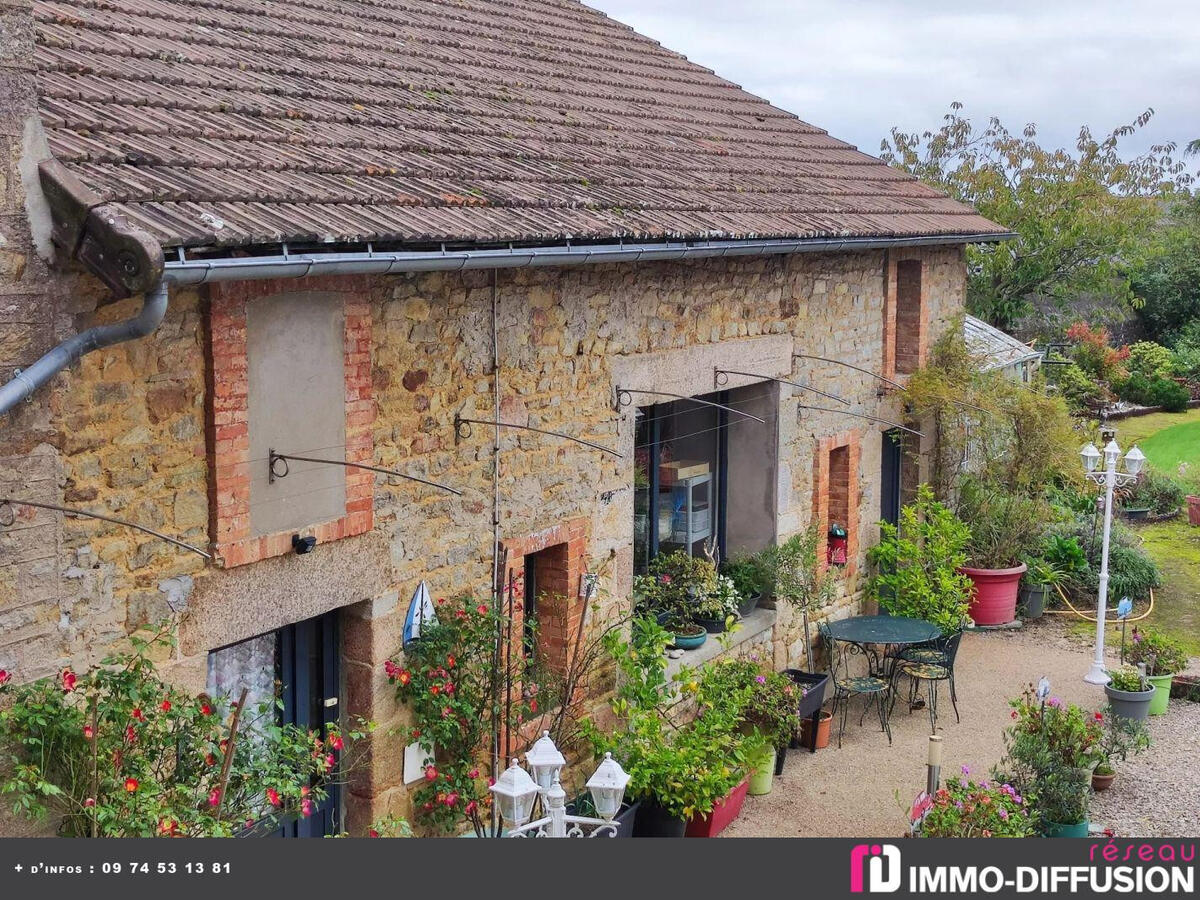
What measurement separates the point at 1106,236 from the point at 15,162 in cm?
2204

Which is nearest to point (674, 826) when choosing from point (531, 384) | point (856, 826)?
point (856, 826)

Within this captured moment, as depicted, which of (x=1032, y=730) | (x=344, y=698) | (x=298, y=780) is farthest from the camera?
(x=1032, y=730)

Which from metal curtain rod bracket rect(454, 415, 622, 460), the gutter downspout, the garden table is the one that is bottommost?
the garden table

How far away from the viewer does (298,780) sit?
5746 millimetres

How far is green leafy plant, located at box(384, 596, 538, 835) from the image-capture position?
691 cm

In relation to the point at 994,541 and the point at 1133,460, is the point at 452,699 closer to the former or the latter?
the point at 1133,460

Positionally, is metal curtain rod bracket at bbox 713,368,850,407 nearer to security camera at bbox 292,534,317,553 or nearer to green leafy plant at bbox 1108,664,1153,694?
green leafy plant at bbox 1108,664,1153,694

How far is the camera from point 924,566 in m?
12.1

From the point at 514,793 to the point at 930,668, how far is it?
20.3 ft

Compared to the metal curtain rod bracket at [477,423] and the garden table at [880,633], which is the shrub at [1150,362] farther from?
the metal curtain rod bracket at [477,423]

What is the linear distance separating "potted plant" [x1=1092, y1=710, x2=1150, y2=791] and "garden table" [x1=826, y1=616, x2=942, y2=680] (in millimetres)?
1482

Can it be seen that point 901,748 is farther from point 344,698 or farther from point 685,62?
point 685,62

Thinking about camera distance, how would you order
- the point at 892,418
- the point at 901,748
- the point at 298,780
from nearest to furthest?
the point at 298,780 → the point at 901,748 → the point at 892,418

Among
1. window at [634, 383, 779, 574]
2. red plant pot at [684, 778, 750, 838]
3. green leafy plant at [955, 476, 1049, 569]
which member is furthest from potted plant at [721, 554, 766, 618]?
green leafy plant at [955, 476, 1049, 569]
